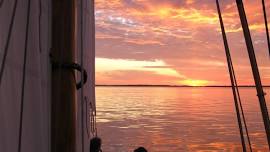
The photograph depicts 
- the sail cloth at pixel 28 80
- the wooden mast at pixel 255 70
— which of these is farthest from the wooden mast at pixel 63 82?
the wooden mast at pixel 255 70

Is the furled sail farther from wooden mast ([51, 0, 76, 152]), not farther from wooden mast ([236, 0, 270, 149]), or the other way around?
wooden mast ([236, 0, 270, 149])

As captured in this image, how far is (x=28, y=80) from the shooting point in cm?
293

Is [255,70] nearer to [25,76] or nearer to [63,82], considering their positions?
[63,82]

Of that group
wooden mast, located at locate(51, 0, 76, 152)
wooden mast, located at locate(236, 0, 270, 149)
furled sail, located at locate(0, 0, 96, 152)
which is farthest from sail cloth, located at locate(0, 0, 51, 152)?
wooden mast, located at locate(236, 0, 270, 149)

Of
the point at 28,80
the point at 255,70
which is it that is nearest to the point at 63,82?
the point at 28,80

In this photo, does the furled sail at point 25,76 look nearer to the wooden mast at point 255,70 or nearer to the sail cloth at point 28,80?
the sail cloth at point 28,80

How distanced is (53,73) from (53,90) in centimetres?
18

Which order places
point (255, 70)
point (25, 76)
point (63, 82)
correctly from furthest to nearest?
point (255, 70) → point (63, 82) → point (25, 76)

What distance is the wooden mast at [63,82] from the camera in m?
2.94

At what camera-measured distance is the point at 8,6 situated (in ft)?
8.78

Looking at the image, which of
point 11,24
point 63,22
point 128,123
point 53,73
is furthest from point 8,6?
point 128,123

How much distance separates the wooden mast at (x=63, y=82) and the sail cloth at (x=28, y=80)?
0.43 ft

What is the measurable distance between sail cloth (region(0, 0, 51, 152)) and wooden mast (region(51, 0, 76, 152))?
0.13 metres

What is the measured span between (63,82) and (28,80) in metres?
0.25
